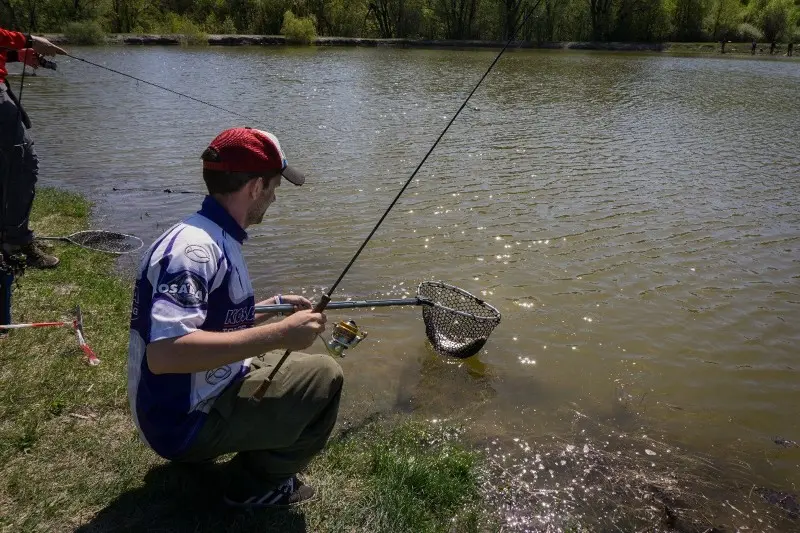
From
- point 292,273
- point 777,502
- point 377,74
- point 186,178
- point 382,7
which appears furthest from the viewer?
point 382,7

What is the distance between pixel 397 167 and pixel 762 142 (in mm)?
10909

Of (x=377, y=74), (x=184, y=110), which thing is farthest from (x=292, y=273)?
(x=377, y=74)

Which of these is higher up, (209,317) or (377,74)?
(377,74)

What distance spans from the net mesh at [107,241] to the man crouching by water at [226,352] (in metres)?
5.50

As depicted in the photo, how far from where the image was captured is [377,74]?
34.8 metres

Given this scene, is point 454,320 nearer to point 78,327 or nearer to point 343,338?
point 343,338

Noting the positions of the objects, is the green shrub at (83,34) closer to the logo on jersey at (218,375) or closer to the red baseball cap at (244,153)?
the red baseball cap at (244,153)

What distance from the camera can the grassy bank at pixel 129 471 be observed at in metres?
3.48

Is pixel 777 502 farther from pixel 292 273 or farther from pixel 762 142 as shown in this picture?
pixel 762 142

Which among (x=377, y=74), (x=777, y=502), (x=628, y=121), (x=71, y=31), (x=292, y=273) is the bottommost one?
(x=777, y=502)

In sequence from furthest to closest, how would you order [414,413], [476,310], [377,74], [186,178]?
[377,74] < [186,178] < [476,310] < [414,413]

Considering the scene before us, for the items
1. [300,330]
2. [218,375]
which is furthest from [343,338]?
[300,330]

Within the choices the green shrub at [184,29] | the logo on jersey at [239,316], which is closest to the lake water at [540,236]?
the logo on jersey at [239,316]

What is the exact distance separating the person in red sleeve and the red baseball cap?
4301mm
